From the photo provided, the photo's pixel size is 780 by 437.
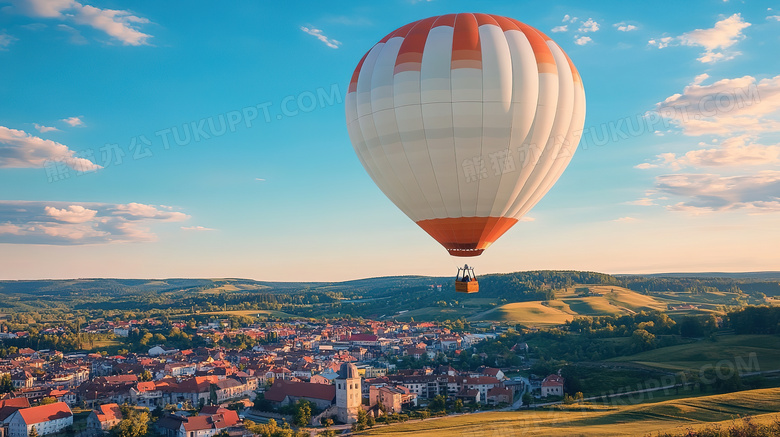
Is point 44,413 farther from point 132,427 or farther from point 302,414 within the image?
point 302,414

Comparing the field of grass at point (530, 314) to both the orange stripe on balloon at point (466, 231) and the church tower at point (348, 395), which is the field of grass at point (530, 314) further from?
the orange stripe on balloon at point (466, 231)

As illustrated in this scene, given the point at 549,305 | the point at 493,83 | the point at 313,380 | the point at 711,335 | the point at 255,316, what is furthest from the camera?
the point at 255,316

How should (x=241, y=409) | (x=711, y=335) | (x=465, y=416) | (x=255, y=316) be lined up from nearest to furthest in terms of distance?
(x=465, y=416) < (x=241, y=409) < (x=711, y=335) < (x=255, y=316)

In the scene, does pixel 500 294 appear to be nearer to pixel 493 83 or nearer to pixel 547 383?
pixel 547 383

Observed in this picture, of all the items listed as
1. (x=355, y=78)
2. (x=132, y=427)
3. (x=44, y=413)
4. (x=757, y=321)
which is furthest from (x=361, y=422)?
(x=757, y=321)

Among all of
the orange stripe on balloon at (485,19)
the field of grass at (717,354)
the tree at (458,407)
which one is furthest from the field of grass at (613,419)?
the orange stripe on balloon at (485,19)

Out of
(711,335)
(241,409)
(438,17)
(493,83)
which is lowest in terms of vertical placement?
(241,409)

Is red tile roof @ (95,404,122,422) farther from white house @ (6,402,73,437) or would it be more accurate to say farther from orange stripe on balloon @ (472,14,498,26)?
orange stripe on balloon @ (472,14,498,26)

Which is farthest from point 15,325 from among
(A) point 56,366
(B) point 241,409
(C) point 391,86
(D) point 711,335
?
(C) point 391,86
